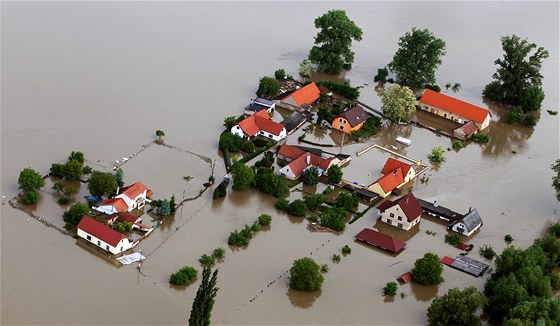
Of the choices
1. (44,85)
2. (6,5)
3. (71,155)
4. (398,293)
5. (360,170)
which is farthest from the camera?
(6,5)

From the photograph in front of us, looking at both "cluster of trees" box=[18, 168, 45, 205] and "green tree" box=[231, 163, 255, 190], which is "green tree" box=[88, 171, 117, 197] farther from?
"green tree" box=[231, 163, 255, 190]

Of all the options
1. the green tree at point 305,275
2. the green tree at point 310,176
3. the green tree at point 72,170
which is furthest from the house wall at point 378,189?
the green tree at point 72,170

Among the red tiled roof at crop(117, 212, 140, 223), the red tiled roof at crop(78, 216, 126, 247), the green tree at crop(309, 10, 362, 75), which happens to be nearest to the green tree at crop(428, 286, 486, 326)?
the red tiled roof at crop(78, 216, 126, 247)

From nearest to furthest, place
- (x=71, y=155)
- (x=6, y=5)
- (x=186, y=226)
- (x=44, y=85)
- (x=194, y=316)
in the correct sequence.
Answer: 1. (x=194, y=316)
2. (x=186, y=226)
3. (x=71, y=155)
4. (x=44, y=85)
5. (x=6, y=5)

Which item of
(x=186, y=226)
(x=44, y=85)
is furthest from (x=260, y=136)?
(x=44, y=85)

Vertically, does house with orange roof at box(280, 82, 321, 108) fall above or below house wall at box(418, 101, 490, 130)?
below

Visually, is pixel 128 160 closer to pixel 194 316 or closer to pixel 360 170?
pixel 360 170

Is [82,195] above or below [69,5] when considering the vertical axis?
below
